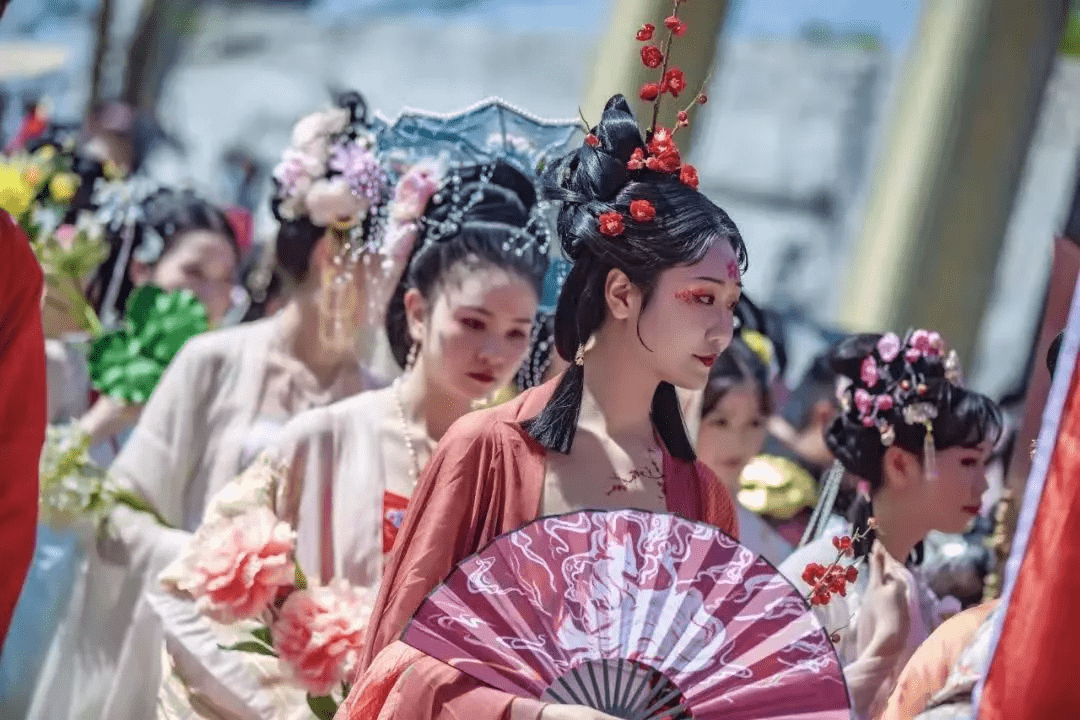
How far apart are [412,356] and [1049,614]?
1796 millimetres

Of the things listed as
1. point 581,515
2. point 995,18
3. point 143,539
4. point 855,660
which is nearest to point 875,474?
point 855,660

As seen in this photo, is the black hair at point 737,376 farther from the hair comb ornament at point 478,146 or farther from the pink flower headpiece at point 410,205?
the pink flower headpiece at point 410,205

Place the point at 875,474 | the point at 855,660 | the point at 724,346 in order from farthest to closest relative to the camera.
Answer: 1. the point at 875,474
2. the point at 855,660
3. the point at 724,346

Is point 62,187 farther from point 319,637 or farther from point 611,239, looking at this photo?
Answer: point 611,239

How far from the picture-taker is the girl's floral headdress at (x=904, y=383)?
3732mm

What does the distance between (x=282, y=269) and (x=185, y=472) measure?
578mm

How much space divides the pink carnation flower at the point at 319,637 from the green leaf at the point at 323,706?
0.09 ft

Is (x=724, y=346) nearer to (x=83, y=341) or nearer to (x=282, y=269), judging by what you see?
(x=282, y=269)

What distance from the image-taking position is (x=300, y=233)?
446 centimetres

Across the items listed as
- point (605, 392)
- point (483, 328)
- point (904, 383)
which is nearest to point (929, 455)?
point (904, 383)

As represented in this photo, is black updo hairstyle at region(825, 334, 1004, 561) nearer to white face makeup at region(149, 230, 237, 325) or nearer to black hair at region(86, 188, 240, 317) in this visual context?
white face makeup at region(149, 230, 237, 325)

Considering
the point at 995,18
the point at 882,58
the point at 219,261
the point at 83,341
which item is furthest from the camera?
the point at 882,58

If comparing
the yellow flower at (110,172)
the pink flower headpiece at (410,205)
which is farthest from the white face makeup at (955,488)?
the yellow flower at (110,172)

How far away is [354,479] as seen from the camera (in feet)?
12.0
